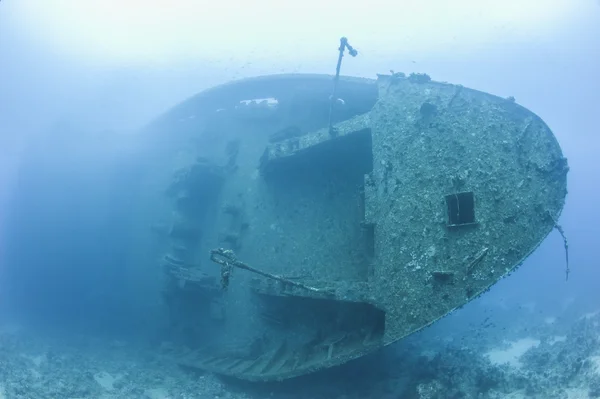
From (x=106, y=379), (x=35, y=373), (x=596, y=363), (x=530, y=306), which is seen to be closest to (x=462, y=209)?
(x=596, y=363)

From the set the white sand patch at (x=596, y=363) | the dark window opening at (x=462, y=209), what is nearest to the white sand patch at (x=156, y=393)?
the dark window opening at (x=462, y=209)

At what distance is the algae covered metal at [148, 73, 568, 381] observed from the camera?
16.7ft

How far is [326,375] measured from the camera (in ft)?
22.2

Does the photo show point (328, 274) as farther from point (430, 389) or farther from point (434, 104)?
point (434, 104)

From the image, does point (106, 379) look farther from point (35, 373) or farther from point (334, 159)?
point (334, 159)

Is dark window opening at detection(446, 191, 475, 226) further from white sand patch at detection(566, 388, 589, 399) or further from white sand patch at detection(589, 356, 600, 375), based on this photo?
white sand patch at detection(589, 356, 600, 375)

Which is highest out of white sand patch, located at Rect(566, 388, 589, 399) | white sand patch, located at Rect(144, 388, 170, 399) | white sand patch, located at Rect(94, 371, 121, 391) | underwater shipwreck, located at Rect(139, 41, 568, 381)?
underwater shipwreck, located at Rect(139, 41, 568, 381)

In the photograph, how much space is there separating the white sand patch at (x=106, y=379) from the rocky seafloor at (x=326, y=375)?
20mm

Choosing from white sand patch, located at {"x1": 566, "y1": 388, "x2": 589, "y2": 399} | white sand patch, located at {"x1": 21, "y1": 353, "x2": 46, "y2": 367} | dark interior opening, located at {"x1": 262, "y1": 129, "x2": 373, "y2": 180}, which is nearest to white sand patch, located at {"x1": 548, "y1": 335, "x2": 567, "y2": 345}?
white sand patch, located at {"x1": 566, "y1": 388, "x2": 589, "y2": 399}

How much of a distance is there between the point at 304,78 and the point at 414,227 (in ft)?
20.4

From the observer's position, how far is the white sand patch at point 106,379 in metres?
7.86

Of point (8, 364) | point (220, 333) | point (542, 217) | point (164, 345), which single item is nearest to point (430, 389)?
point (542, 217)

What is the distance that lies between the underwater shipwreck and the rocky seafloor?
22.5 inches

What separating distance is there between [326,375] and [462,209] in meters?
3.96
